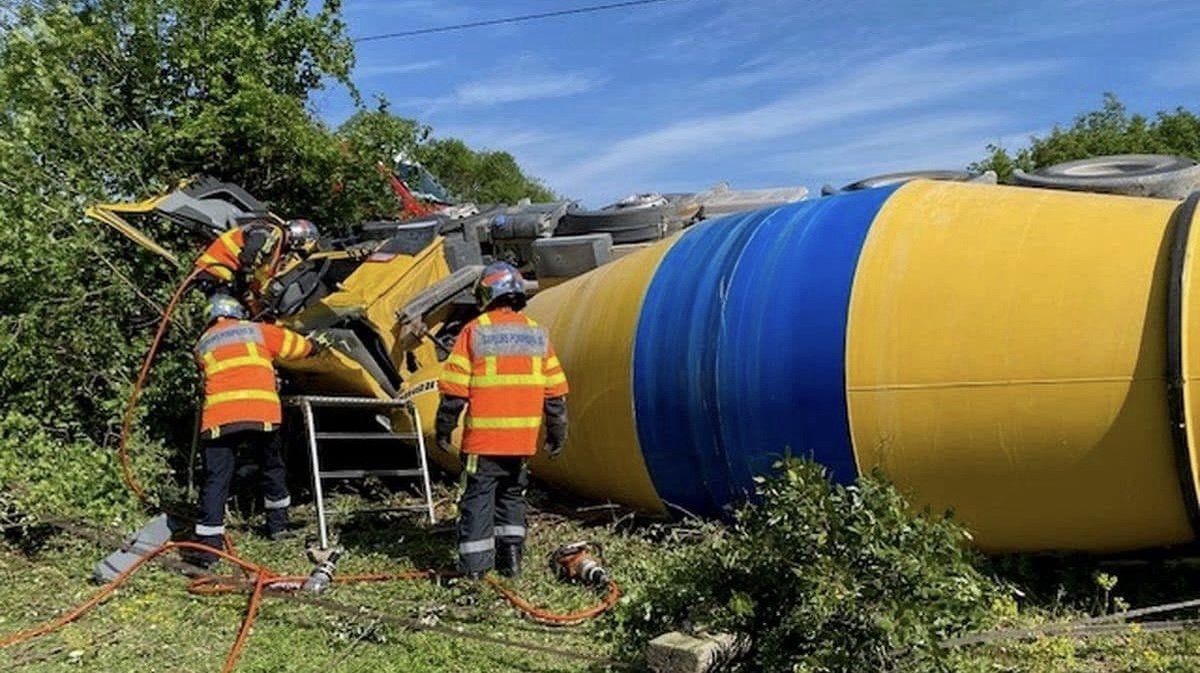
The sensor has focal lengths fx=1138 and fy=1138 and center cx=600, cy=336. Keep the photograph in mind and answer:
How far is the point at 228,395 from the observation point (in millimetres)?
6387

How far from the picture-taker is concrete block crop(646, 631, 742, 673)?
3.63 m

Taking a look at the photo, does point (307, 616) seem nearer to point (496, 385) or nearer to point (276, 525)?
point (496, 385)

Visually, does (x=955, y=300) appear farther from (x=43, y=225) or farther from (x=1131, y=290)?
(x=43, y=225)

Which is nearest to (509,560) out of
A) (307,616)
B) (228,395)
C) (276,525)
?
(307,616)

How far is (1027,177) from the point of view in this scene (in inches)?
233

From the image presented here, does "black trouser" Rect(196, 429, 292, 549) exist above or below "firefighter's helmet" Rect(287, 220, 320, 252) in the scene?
below

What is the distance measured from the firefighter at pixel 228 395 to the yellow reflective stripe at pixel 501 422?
1.43 meters

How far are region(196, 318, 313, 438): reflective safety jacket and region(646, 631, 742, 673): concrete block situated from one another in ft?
11.2

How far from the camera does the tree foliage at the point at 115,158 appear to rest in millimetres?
7801

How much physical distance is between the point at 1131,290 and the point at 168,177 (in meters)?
6.83

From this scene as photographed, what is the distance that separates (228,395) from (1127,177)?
485cm

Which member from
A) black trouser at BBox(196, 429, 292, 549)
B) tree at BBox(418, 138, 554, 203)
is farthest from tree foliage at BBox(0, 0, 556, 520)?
tree at BBox(418, 138, 554, 203)

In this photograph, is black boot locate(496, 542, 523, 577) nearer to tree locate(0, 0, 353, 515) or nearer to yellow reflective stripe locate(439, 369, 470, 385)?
yellow reflective stripe locate(439, 369, 470, 385)

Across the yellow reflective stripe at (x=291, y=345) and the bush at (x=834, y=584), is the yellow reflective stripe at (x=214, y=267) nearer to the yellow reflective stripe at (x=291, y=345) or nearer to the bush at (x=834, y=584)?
the yellow reflective stripe at (x=291, y=345)
